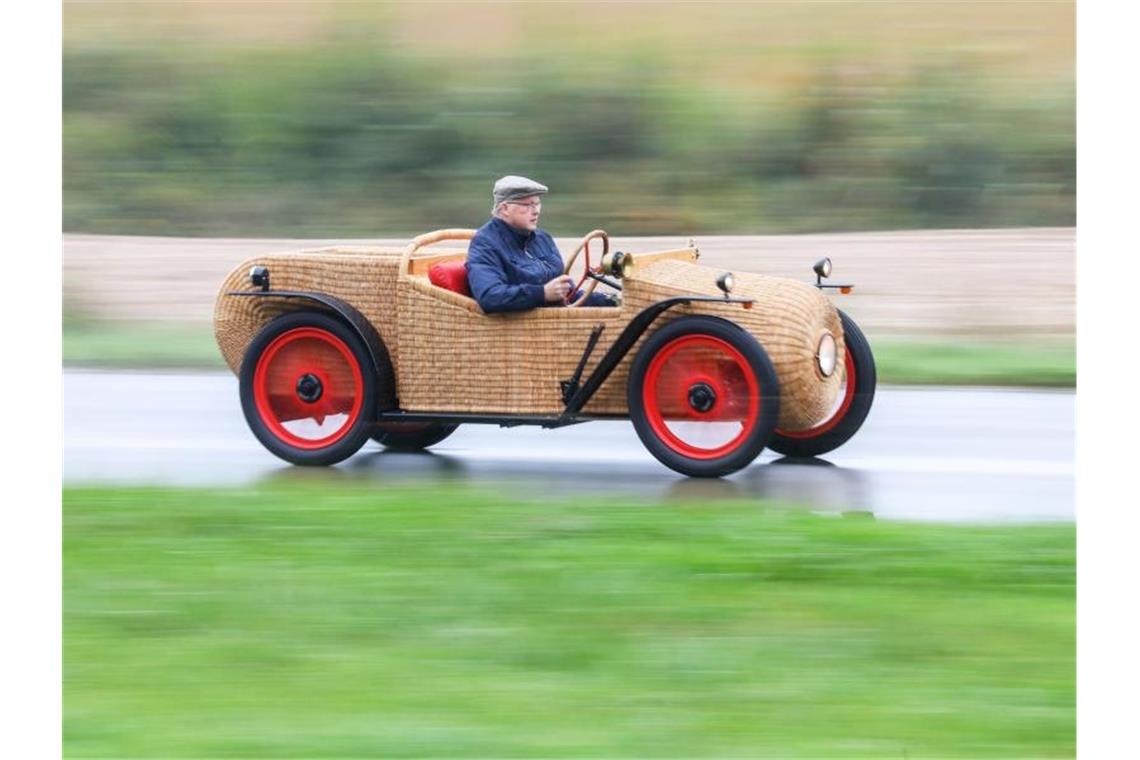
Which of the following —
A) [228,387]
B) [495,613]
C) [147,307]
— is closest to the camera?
[495,613]

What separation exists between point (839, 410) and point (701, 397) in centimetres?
92

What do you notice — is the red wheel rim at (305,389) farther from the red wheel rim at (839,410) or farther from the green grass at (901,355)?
the green grass at (901,355)

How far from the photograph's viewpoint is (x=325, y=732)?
452cm

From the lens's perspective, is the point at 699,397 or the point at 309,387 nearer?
the point at 699,397

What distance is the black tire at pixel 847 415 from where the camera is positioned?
7969mm

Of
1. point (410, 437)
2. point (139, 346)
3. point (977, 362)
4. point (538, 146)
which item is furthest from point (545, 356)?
point (538, 146)

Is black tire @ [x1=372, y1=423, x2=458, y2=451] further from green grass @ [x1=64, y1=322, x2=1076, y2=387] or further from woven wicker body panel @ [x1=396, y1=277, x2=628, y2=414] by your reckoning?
green grass @ [x1=64, y1=322, x2=1076, y2=387]

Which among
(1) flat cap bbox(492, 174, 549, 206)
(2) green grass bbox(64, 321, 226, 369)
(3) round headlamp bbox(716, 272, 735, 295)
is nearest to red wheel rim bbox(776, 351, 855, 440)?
(3) round headlamp bbox(716, 272, 735, 295)

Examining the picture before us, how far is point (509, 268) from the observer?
7.72m

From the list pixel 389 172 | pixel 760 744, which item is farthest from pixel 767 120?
pixel 760 744

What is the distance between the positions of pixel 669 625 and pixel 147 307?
839 cm

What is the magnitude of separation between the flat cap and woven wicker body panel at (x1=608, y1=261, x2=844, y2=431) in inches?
24.3

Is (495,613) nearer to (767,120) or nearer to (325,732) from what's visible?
(325,732)

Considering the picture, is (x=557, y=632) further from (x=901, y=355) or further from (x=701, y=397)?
(x=901, y=355)
